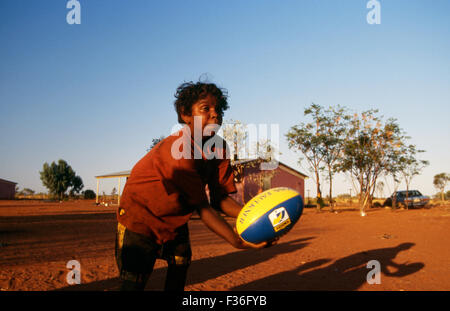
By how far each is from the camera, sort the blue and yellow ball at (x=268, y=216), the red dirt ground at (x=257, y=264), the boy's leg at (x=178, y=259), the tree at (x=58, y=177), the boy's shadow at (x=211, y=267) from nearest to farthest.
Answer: the boy's leg at (x=178, y=259), the blue and yellow ball at (x=268, y=216), the boy's shadow at (x=211, y=267), the red dirt ground at (x=257, y=264), the tree at (x=58, y=177)

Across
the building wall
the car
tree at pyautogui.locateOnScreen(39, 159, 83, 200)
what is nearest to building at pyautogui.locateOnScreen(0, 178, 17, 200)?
the building wall

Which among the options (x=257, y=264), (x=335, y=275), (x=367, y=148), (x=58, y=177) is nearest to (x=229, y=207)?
(x=335, y=275)

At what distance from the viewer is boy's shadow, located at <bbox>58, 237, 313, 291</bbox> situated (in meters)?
4.85

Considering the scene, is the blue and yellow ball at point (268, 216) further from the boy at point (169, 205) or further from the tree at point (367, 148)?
the tree at point (367, 148)

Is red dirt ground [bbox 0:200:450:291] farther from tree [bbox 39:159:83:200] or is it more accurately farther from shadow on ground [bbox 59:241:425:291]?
tree [bbox 39:159:83:200]

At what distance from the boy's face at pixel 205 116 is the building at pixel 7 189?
214 ft

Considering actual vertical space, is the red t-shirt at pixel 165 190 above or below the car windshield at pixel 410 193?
above

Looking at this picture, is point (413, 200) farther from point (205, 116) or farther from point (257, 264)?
point (205, 116)

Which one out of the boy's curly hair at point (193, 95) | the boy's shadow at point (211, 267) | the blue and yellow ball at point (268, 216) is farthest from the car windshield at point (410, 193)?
the boy's curly hair at point (193, 95)

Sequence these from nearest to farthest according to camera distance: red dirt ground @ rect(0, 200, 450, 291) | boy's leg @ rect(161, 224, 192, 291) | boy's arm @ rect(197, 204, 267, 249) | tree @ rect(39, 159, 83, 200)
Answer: boy's arm @ rect(197, 204, 267, 249) < boy's leg @ rect(161, 224, 192, 291) < red dirt ground @ rect(0, 200, 450, 291) < tree @ rect(39, 159, 83, 200)

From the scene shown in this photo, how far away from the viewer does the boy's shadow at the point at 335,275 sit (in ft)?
16.3

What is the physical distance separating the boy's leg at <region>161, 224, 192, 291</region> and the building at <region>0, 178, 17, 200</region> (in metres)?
64.9
